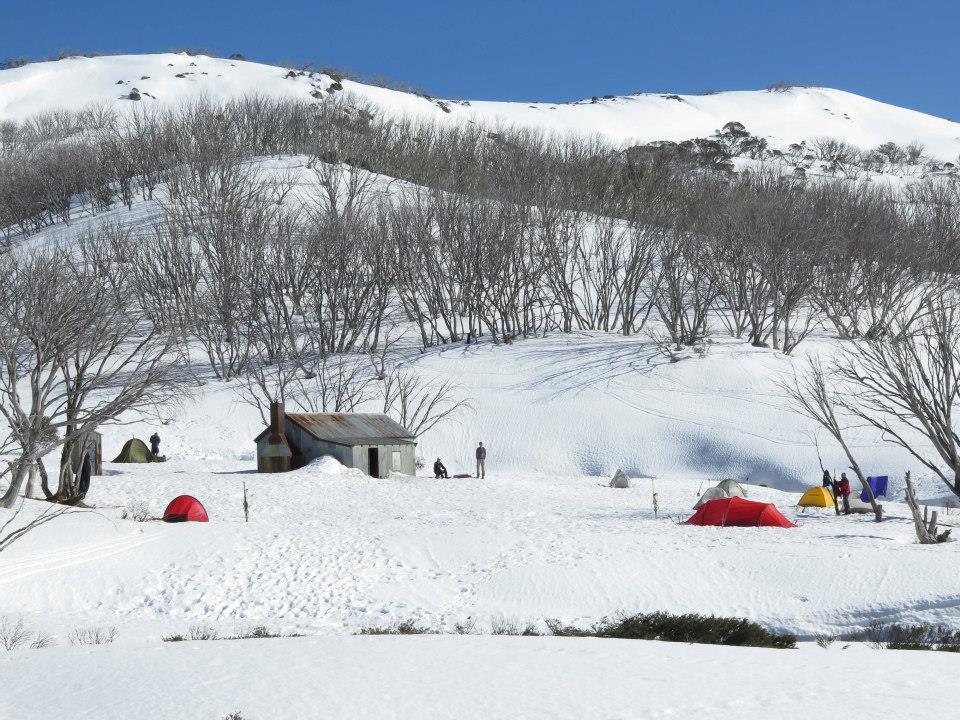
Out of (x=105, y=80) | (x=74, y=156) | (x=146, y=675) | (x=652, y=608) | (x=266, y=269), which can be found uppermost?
(x=105, y=80)

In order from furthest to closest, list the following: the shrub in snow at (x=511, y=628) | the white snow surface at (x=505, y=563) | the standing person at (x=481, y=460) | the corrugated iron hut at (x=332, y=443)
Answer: the standing person at (x=481, y=460) → the corrugated iron hut at (x=332, y=443) → the shrub in snow at (x=511, y=628) → the white snow surface at (x=505, y=563)

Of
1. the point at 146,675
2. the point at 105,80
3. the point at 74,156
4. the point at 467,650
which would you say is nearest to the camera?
the point at 146,675

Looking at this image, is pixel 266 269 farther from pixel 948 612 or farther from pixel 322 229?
pixel 948 612

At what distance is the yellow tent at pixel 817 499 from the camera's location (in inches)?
1180

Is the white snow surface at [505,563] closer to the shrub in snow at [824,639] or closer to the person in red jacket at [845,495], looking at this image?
the shrub in snow at [824,639]

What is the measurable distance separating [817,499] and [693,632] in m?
17.8

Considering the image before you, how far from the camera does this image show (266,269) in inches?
2060

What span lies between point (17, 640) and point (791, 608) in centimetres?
1226

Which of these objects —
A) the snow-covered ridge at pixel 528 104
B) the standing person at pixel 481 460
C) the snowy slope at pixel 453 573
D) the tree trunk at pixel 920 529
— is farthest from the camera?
the snow-covered ridge at pixel 528 104

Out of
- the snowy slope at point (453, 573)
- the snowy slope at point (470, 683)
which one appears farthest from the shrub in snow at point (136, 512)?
the snowy slope at point (470, 683)

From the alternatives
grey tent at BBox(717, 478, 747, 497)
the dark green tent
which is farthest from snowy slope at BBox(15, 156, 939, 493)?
grey tent at BBox(717, 478, 747, 497)

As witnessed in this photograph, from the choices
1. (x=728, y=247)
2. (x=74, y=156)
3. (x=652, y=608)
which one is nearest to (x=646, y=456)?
(x=728, y=247)

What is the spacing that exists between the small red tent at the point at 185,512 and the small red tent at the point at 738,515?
12.6m

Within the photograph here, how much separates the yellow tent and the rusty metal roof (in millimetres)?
14389
